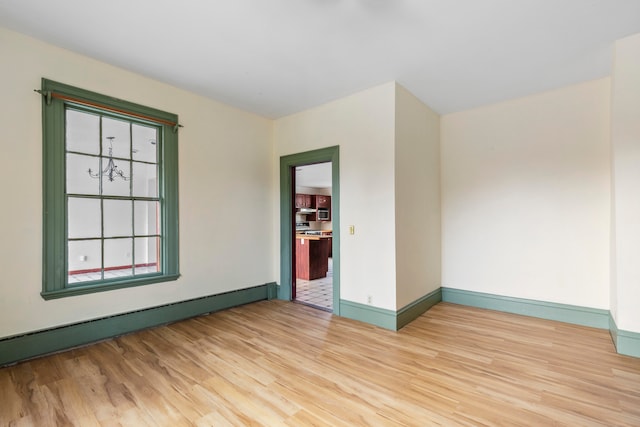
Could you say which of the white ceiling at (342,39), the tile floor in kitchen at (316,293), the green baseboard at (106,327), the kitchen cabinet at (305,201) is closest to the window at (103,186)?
the green baseboard at (106,327)

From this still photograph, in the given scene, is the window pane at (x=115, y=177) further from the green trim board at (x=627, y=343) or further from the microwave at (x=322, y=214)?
the microwave at (x=322, y=214)

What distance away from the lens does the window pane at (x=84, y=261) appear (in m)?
3.40

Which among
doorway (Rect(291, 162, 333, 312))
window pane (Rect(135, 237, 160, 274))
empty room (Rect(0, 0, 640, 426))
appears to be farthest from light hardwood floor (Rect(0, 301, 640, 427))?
doorway (Rect(291, 162, 333, 312))

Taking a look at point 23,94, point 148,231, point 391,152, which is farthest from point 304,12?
point 148,231

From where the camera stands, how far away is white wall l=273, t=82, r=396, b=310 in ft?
11.8

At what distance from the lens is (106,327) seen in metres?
3.20

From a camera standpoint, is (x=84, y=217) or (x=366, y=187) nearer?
(x=366, y=187)

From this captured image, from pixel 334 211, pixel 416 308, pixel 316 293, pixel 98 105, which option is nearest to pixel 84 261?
pixel 98 105

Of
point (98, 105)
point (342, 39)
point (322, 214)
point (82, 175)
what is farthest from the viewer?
point (322, 214)

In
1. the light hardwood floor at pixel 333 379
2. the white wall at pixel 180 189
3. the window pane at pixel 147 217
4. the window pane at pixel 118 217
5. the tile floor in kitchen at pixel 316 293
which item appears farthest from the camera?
the tile floor in kitchen at pixel 316 293

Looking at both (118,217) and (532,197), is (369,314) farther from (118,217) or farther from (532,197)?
(118,217)

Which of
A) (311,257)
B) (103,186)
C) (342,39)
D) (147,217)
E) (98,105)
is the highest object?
(342,39)

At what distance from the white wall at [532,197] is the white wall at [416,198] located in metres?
0.29

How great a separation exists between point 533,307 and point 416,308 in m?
1.52
